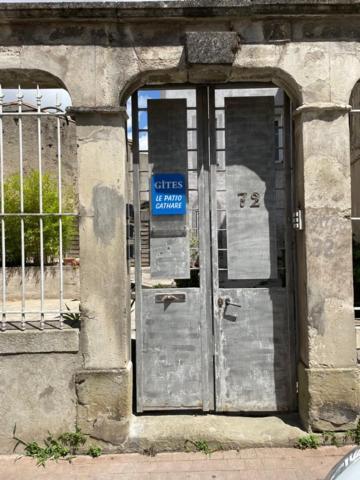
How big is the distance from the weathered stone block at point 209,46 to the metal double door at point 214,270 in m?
0.49

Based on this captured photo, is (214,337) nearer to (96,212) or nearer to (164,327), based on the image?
(164,327)

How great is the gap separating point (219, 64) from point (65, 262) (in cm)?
1040

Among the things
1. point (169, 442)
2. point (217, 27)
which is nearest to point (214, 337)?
point (169, 442)

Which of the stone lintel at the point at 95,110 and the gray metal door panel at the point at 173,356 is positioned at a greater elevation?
the stone lintel at the point at 95,110

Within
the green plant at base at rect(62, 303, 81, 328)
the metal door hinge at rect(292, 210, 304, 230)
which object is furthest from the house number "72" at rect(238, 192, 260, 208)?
the green plant at base at rect(62, 303, 81, 328)

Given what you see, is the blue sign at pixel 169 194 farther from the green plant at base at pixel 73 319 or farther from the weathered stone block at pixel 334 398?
the weathered stone block at pixel 334 398

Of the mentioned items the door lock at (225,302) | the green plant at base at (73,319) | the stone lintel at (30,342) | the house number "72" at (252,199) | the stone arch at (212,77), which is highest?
the stone arch at (212,77)

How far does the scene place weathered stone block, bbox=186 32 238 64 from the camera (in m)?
3.55

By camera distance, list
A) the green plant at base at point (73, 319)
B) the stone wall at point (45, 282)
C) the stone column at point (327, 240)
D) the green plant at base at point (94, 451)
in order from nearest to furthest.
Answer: the green plant at base at point (94, 451), the stone column at point (327, 240), the green plant at base at point (73, 319), the stone wall at point (45, 282)

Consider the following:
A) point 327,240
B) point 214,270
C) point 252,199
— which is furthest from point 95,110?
point 327,240

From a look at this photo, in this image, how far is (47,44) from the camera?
142 inches

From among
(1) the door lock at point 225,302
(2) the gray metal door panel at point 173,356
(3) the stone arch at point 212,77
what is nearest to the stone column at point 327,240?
(3) the stone arch at point 212,77

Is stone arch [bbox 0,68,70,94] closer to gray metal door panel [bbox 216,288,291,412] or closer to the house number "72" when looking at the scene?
the house number "72"

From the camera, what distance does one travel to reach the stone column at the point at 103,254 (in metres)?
3.59
